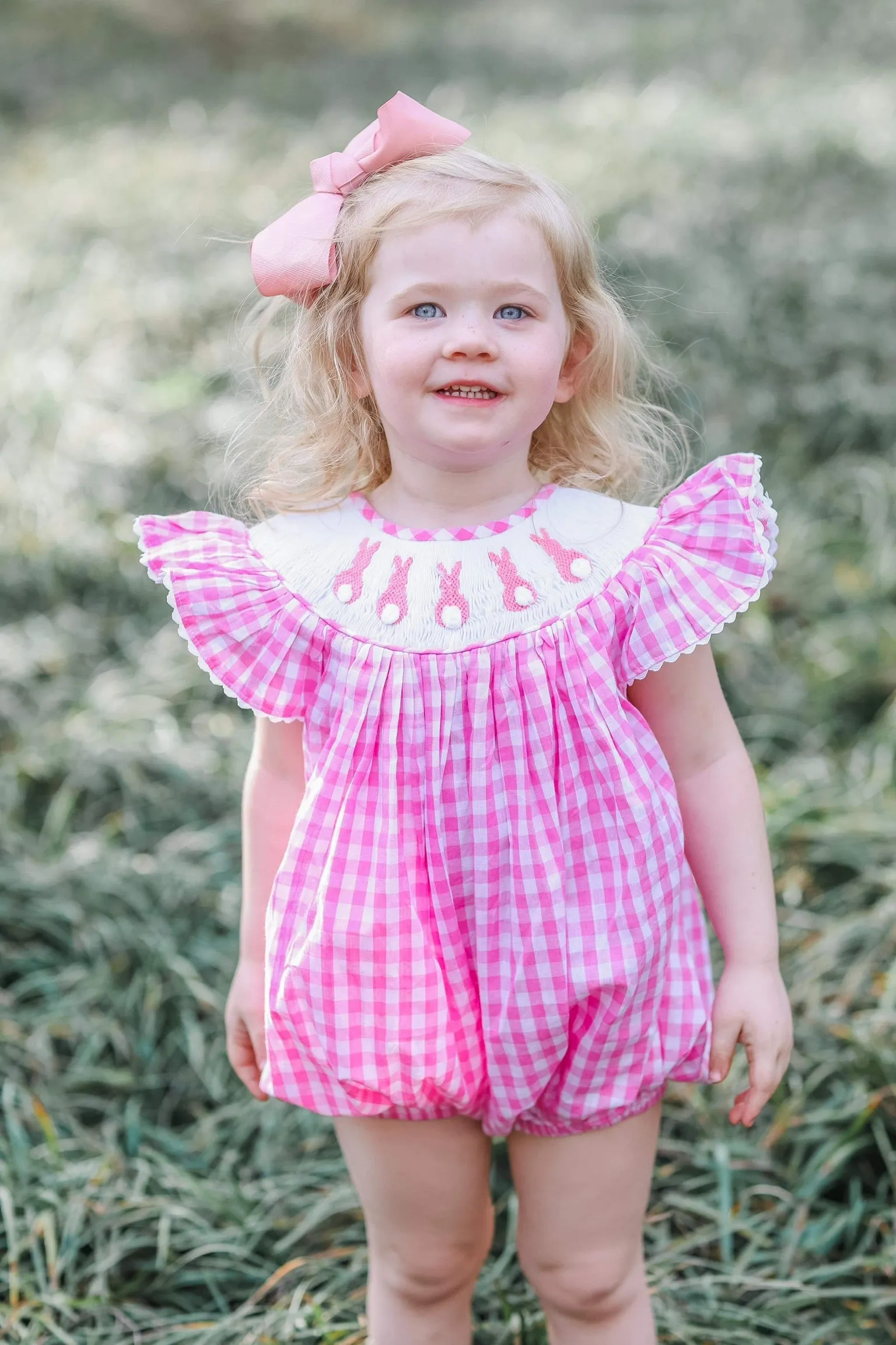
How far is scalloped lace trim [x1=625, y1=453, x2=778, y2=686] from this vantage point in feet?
4.44

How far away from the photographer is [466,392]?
1.30 m

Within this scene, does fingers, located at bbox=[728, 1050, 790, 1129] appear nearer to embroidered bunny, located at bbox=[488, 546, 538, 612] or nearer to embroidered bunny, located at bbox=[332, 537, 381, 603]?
embroidered bunny, located at bbox=[488, 546, 538, 612]

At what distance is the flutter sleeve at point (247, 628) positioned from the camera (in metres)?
1.39

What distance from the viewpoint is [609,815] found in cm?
135

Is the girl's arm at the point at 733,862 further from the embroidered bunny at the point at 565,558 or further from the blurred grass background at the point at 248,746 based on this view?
the blurred grass background at the point at 248,746

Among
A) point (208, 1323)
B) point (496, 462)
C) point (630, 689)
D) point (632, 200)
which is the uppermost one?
point (632, 200)

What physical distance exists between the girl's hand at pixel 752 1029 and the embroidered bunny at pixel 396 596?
56 centimetres

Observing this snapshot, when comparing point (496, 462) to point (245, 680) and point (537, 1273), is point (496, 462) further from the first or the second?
point (537, 1273)

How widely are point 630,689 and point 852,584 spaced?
2.35m

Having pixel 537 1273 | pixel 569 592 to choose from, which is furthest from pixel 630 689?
pixel 537 1273

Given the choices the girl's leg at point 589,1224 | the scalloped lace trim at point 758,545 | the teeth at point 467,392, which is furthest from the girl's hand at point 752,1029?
the teeth at point 467,392

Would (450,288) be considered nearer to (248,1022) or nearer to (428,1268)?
(248,1022)

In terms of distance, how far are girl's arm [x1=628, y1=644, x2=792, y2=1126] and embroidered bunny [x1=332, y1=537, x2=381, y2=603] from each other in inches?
12.7

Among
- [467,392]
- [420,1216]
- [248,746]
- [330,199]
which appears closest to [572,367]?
[467,392]
